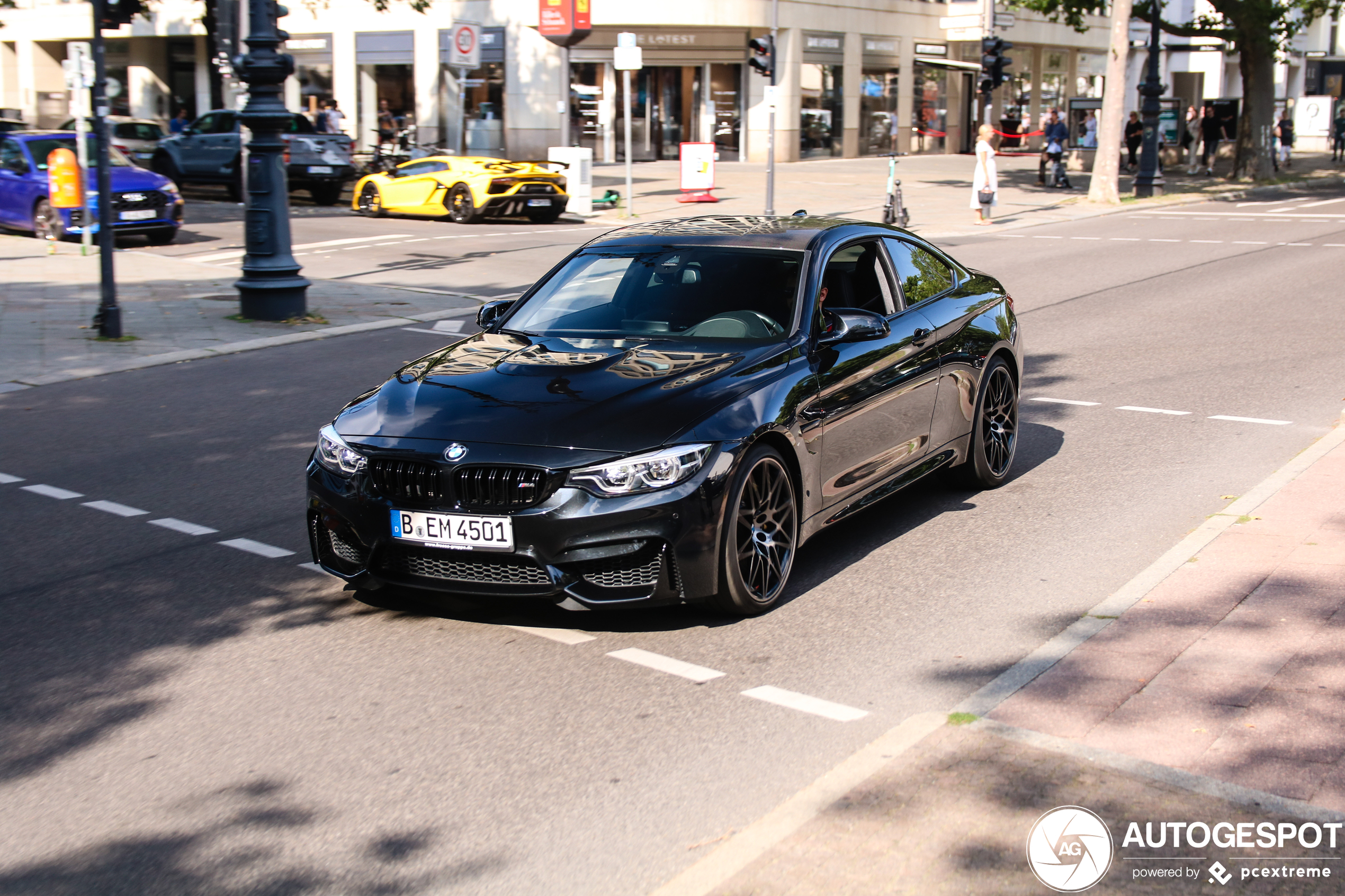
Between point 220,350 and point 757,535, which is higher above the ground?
point 220,350

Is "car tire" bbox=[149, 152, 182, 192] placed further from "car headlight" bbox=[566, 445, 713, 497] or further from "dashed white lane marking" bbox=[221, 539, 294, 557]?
"car headlight" bbox=[566, 445, 713, 497]

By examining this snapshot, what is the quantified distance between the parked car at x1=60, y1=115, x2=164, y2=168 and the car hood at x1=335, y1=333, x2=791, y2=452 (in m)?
27.2

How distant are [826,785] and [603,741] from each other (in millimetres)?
805

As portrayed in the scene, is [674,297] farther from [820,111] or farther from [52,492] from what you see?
[820,111]

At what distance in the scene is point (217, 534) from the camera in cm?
686

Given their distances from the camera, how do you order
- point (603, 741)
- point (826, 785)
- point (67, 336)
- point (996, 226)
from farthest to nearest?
point (996, 226) → point (67, 336) → point (603, 741) → point (826, 785)

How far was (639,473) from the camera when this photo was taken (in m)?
5.04

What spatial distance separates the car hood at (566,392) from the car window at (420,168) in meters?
20.6

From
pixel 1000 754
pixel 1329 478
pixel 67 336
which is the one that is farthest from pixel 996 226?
pixel 1000 754

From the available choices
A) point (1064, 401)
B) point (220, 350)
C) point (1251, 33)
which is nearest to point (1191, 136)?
point (1251, 33)

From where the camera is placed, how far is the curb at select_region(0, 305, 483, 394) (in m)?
11.4

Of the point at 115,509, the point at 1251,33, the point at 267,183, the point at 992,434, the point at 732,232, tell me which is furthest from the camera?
the point at 1251,33

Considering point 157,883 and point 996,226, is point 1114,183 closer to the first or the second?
point 996,226

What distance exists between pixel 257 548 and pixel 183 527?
631 mm
